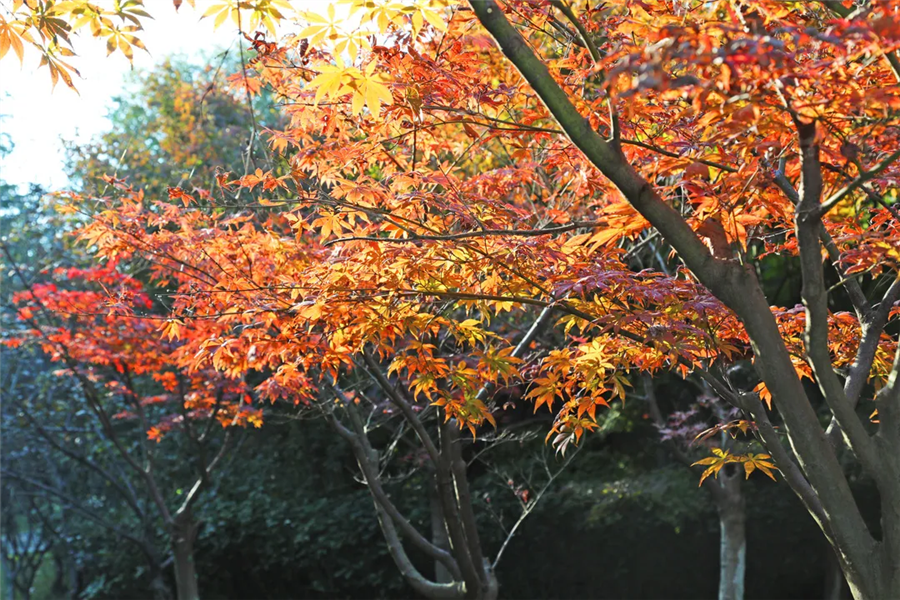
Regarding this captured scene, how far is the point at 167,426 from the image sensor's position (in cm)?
755

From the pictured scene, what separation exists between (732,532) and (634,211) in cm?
527

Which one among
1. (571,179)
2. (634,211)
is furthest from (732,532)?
(634,211)

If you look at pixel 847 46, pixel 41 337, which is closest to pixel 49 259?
pixel 41 337

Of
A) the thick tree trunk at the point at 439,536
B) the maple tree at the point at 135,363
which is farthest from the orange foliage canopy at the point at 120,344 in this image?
the thick tree trunk at the point at 439,536

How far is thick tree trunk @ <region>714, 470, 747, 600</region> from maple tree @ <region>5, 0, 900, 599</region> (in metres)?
3.70

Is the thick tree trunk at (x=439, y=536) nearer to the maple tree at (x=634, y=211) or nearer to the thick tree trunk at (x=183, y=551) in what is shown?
the thick tree trunk at (x=183, y=551)

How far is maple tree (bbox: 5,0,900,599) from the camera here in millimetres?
1932

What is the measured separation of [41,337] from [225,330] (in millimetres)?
3383

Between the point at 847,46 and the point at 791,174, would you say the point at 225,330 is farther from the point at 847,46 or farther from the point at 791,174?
the point at 847,46

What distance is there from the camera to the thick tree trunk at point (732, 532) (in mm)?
6539

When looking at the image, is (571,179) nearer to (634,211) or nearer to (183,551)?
(634,211)

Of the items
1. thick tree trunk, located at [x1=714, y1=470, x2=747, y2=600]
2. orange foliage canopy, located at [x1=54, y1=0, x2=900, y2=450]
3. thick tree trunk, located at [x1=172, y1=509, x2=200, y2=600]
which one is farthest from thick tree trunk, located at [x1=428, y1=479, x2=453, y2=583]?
orange foliage canopy, located at [x1=54, y1=0, x2=900, y2=450]

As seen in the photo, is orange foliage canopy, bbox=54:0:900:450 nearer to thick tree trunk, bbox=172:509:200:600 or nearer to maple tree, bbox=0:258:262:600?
maple tree, bbox=0:258:262:600

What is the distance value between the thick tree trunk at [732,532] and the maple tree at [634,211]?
3696 millimetres
